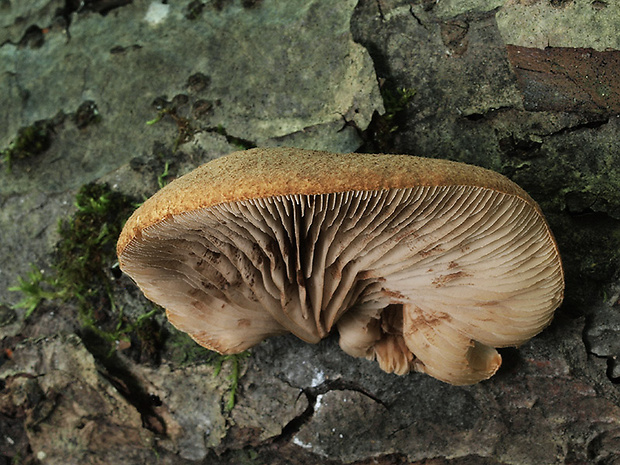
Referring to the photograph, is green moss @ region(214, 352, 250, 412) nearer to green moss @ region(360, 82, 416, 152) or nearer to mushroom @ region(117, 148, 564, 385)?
mushroom @ region(117, 148, 564, 385)

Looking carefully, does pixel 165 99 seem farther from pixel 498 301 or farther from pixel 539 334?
pixel 539 334

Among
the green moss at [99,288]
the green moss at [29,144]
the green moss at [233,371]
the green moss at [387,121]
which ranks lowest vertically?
the green moss at [233,371]

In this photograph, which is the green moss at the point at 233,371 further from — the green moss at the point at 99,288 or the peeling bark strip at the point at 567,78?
the peeling bark strip at the point at 567,78

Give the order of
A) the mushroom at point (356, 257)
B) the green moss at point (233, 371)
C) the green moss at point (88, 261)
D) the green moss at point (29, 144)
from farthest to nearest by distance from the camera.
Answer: the green moss at point (29, 144), the green moss at point (88, 261), the green moss at point (233, 371), the mushroom at point (356, 257)

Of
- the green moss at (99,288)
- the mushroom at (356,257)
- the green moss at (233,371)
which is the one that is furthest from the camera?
the green moss at (99,288)

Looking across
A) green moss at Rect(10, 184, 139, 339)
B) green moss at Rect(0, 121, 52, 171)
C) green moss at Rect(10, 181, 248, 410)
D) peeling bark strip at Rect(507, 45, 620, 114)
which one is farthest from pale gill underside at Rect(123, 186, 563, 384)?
green moss at Rect(0, 121, 52, 171)

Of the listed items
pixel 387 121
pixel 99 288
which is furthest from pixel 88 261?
pixel 387 121

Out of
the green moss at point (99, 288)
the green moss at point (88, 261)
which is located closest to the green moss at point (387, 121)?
the green moss at point (99, 288)

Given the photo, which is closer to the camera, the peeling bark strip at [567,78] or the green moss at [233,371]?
the peeling bark strip at [567,78]
